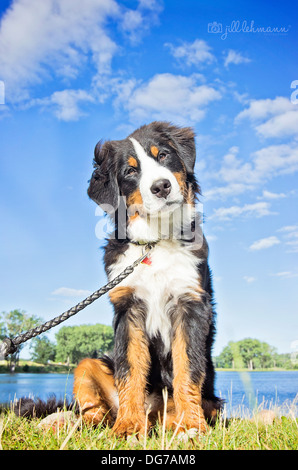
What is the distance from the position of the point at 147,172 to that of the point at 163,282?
1.21m

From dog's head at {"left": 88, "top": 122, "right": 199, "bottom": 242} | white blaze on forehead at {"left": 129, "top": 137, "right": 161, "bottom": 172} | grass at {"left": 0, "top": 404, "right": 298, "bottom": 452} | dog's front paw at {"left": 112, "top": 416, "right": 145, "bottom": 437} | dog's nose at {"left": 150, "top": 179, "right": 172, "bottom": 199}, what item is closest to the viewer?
grass at {"left": 0, "top": 404, "right": 298, "bottom": 452}

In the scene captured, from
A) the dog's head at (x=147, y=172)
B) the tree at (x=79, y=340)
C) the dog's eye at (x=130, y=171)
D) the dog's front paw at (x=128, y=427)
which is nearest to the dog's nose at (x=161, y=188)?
the dog's head at (x=147, y=172)

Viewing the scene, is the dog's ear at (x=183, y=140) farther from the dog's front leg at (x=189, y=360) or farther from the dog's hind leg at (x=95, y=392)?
the dog's hind leg at (x=95, y=392)

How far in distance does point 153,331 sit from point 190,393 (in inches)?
28.7

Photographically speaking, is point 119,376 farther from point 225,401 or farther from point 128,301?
point 225,401

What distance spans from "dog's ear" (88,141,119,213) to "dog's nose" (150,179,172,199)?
69 cm

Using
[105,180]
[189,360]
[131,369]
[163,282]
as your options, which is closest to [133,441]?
[131,369]

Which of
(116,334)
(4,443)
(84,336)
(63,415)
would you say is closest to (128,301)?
(116,334)

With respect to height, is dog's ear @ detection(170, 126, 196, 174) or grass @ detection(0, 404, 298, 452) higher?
dog's ear @ detection(170, 126, 196, 174)

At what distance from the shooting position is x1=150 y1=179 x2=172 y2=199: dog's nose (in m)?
3.98

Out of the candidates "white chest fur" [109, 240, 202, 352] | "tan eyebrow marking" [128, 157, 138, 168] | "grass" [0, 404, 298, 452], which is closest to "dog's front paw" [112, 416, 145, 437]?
"grass" [0, 404, 298, 452]

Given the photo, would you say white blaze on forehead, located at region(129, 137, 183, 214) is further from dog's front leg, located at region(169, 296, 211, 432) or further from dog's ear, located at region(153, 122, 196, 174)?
dog's front leg, located at region(169, 296, 211, 432)

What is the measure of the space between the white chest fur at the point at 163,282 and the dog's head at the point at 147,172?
1.46 ft

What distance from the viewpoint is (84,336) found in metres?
39.2
